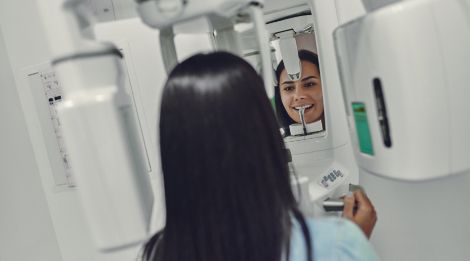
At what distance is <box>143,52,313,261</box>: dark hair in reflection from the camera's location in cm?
60

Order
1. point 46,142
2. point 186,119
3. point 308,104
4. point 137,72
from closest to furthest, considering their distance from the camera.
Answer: point 186,119 < point 308,104 < point 137,72 < point 46,142

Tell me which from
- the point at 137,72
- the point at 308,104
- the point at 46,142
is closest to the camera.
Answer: the point at 308,104

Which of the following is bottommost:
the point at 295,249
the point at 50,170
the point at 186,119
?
the point at 295,249

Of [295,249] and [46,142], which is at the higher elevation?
[46,142]

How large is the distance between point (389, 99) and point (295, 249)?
29 cm

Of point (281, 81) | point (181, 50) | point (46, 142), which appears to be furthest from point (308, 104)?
point (46, 142)

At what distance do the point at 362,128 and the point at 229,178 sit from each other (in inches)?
11.7

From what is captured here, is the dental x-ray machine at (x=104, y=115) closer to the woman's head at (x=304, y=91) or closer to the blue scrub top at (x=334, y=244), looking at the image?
the blue scrub top at (x=334, y=244)

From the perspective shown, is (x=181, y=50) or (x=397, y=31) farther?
(x=181, y=50)

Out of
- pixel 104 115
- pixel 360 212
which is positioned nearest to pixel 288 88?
pixel 360 212

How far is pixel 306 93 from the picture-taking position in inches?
41.6

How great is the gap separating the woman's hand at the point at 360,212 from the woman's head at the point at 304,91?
31 cm

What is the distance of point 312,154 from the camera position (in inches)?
41.8

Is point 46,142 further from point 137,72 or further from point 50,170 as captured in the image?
point 137,72
